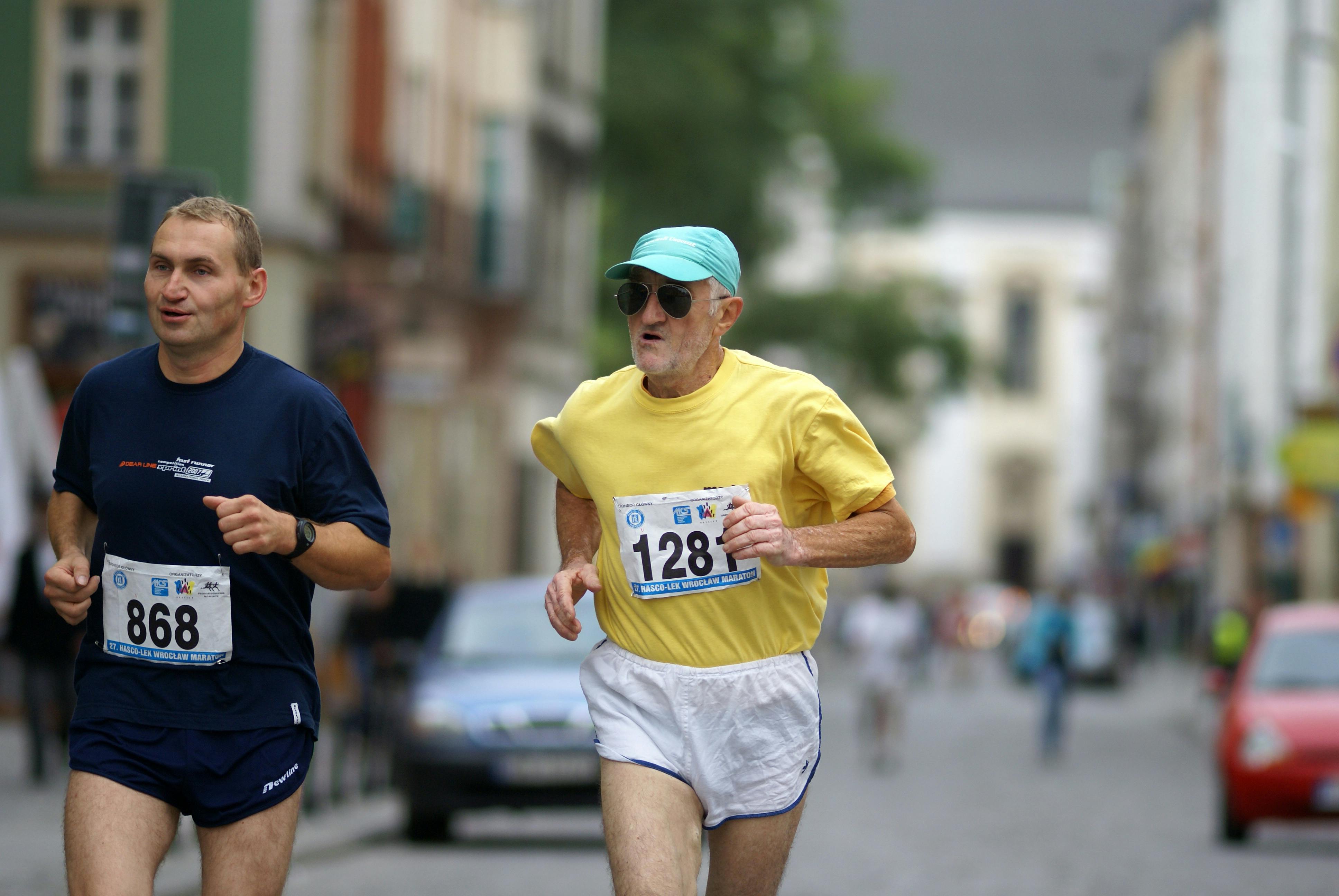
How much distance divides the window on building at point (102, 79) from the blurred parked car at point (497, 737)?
1279cm

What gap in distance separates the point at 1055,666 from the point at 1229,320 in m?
35.8

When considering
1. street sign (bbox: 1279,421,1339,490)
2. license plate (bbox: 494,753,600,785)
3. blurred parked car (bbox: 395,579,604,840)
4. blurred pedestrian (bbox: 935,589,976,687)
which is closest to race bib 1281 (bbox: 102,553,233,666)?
blurred parked car (bbox: 395,579,604,840)

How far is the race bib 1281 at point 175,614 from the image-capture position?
18.3 feet

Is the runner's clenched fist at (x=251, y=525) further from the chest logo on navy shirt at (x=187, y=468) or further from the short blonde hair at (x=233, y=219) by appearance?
the short blonde hair at (x=233, y=219)

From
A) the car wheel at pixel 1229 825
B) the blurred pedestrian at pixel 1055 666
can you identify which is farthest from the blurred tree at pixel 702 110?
the car wheel at pixel 1229 825

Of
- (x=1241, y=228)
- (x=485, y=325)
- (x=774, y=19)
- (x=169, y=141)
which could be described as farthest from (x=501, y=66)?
(x=1241, y=228)

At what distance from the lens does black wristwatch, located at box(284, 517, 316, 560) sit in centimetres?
553

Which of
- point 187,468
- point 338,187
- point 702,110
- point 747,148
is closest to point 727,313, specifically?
point 187,468

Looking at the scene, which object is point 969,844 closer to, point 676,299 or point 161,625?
point 676,299

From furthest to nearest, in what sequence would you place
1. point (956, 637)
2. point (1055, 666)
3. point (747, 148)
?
point (956, 637), point (747, 148), point (1055, 666)

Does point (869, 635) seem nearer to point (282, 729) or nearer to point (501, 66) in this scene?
point (501, 66)

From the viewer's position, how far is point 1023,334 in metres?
114

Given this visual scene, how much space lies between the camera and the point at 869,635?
90.6ft

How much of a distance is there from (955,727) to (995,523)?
2961 inches
